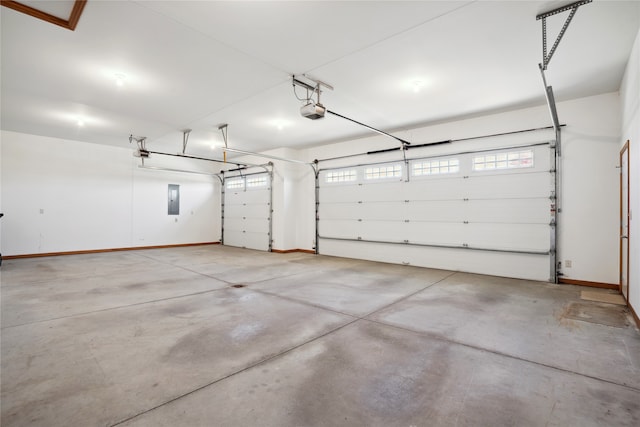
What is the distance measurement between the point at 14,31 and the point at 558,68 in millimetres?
6879

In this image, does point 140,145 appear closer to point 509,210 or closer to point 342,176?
point 342,176

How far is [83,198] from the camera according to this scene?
8.67m

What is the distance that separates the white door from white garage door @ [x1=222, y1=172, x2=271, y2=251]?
819cm

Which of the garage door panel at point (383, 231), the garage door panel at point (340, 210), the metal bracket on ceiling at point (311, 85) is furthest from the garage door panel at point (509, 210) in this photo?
the metal bracket on ceiling at point (311, 85)

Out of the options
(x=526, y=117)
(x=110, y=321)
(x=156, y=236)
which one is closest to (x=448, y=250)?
(x=526, y=117)

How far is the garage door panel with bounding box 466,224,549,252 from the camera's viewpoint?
5.44 metres

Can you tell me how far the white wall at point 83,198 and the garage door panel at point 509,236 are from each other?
31.4 ft

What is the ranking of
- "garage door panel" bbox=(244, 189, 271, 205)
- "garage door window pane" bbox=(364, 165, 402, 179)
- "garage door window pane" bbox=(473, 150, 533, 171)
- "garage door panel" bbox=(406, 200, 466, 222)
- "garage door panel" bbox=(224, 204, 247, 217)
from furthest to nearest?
"garage door panel" bbox=(224, 204, 247, 217) → "garage door panel" bbox=(244, 189, 271, 205) → "garage door window pane" bbox=(364, 165, 402, 179) → "garage door panel" bbox=(406, 200, 466, 222) → "garage door window pane" bbox=(473, 150, 533, 171)

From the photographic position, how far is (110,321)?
3.32 metres

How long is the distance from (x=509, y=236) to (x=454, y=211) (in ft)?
3.75

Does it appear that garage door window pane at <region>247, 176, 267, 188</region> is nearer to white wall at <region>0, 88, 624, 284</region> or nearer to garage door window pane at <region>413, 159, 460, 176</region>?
white wall at <region>0, 88, 624, 284</region>

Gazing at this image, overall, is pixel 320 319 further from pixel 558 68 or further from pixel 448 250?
pixel 558 68

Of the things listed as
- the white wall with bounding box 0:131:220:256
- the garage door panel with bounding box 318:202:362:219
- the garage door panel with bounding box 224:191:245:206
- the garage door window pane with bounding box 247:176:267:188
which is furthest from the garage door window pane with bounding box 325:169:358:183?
the white wall with bounding box 0:131:220:256

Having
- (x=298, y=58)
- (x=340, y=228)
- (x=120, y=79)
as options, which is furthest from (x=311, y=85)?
(x=340, y=228)
